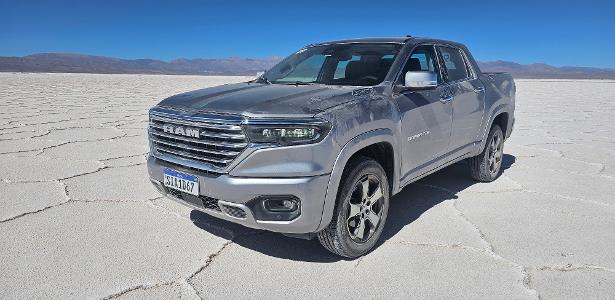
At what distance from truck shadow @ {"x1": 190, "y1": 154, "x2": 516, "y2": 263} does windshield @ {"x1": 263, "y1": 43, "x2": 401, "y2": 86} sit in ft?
4.12

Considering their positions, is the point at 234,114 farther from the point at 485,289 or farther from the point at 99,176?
the point at 99,176

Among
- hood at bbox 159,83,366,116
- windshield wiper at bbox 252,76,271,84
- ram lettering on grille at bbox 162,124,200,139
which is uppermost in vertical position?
windshield wiper at bbox 252,76,271,84

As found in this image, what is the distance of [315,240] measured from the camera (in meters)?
3.44

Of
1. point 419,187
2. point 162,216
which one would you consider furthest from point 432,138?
point 162,216

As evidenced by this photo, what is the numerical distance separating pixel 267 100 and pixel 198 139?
0.50 m

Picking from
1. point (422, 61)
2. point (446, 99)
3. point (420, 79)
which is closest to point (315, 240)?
point (420, 79)

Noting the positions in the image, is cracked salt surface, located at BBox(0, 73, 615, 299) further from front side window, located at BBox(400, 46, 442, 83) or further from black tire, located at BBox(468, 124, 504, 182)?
front side window, located at BBox(400, 46, 442, 83)

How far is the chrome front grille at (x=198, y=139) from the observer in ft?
8.65

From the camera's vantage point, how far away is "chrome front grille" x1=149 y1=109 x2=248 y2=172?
2637mm

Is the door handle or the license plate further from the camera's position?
the door handle

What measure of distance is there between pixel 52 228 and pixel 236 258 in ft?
5.04

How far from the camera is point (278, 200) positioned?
2672 mm

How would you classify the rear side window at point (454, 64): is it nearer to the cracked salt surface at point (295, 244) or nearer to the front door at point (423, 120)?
the front door at point (423, 120)

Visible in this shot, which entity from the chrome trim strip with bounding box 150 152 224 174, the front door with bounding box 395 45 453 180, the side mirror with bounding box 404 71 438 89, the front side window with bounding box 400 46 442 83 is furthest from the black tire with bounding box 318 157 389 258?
the front side window with bounding box 400 46 442 83
